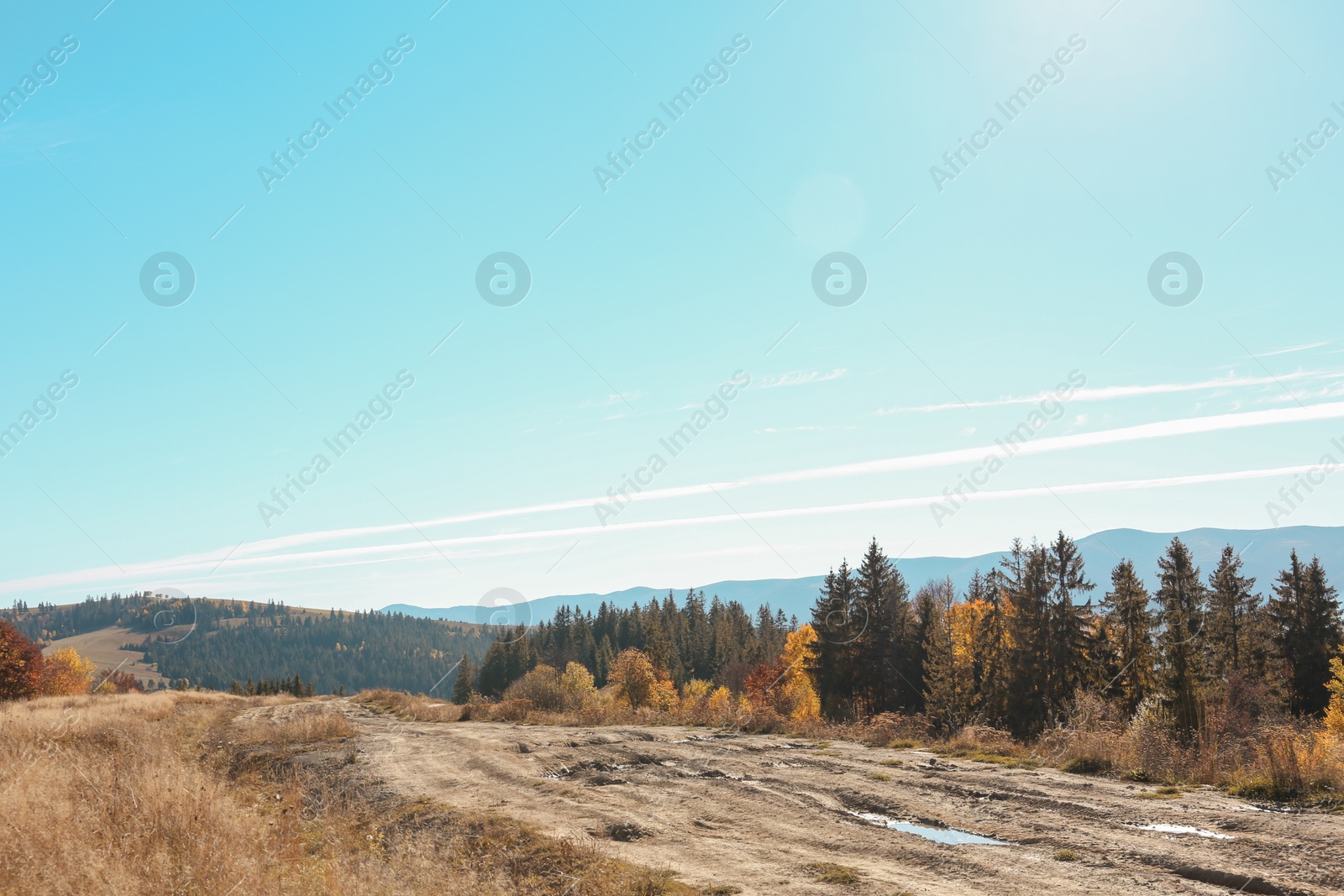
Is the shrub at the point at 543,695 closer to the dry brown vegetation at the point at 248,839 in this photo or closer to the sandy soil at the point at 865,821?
the sandy soil at the point at 865,821

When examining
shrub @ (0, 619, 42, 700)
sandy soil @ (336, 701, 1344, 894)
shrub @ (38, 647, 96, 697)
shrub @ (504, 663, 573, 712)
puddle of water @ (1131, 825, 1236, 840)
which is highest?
puddle of water @ (1131, 825, 1236, 840)

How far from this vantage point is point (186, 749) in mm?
22578

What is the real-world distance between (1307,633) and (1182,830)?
5599 cm

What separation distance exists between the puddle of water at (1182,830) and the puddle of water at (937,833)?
2035 millimetres

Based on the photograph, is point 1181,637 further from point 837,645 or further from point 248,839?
point 248,839

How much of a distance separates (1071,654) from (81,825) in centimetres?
4652

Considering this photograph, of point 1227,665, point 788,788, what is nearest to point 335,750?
point 788,788

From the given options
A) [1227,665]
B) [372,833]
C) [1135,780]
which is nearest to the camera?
[372,833]

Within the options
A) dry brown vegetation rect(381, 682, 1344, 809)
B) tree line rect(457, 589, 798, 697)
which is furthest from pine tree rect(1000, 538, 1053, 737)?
tree line rect(457, 589, 798, 697)

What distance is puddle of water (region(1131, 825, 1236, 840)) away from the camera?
9.27 metres

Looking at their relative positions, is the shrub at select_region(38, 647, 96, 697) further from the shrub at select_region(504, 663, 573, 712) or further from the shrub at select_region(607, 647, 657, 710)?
the shrub at select_region(607, 647, 657, 710)

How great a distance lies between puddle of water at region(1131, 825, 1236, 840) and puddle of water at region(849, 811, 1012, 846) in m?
2.03

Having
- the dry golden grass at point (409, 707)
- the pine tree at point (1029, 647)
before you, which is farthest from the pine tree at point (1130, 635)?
the dry golden grass at point (409, 707)

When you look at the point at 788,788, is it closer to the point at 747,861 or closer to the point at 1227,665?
the point at 747,861
